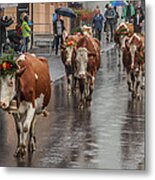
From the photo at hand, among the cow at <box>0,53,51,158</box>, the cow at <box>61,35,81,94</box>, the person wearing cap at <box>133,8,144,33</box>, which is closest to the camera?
the person wearing cap at <box>133,8,144,33</box>

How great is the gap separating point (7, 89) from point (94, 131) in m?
0.65

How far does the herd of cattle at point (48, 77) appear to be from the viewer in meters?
4.28

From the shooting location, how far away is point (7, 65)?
14.1 feet

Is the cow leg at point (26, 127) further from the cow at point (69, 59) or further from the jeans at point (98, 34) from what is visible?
the jeans at point (98, 34)

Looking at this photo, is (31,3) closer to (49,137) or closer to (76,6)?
(76,6)

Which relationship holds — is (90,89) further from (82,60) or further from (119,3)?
(119,3)

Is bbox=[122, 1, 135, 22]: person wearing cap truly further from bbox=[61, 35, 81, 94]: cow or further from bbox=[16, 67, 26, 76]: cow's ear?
bbox=[16, 67, 26, 76]: cow's ear

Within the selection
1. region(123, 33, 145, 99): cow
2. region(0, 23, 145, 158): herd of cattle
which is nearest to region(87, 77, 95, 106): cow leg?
region(0, 23, 145, 158): herd of cattle

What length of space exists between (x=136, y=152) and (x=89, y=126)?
376 millimetres

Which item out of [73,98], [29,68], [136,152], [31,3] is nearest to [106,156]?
[136,152]

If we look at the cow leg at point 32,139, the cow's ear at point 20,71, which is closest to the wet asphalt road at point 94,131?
the cow leg at point 32,139

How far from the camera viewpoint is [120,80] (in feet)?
14.1

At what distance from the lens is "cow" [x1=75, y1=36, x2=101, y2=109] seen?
4344mm

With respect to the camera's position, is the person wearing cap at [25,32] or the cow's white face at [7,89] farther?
the person wearing cap at [25,32]
